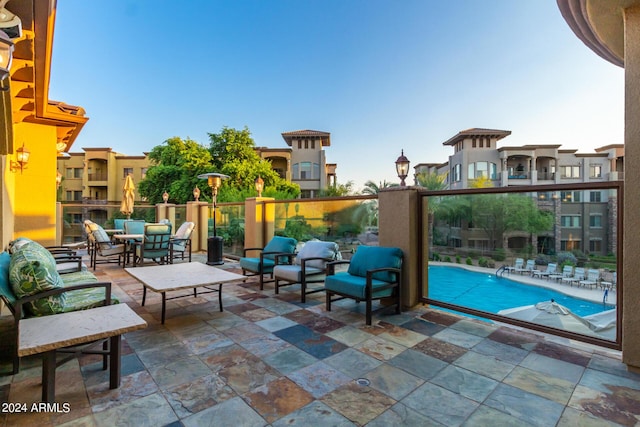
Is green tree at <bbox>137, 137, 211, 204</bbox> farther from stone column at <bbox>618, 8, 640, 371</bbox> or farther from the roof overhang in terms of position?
stone column at <bbox>618, 8, 640, 371</bbox>

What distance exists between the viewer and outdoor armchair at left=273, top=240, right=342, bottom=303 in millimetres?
4207

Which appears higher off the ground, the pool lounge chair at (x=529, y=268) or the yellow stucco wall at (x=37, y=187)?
the yellow stucco wall at (x=37, y=187)

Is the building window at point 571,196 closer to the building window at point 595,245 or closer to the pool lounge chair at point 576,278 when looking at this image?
the building window at point 595,245

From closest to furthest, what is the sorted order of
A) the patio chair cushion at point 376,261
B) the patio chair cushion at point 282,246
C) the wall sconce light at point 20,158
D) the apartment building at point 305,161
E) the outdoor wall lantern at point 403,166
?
1. the patio chair cushion at point 376,261
2. the outdoor wall lantern at point 403,166
3. the patio chair cushion at point 282,246
4. the wall sconce light at point 20,158
5. the apartment building at point 305,161

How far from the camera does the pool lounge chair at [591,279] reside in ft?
9.80

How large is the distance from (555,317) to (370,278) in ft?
6.97

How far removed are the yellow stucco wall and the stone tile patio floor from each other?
17.4 feet

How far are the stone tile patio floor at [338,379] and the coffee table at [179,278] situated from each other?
1.35ft

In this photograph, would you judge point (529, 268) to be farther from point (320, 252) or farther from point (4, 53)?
point (4, 53)

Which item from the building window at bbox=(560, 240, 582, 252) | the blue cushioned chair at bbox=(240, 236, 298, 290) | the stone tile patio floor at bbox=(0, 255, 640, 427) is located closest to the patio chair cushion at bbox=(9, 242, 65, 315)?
the stone tile patio floor at bbox=(0, 255, 640, 427)

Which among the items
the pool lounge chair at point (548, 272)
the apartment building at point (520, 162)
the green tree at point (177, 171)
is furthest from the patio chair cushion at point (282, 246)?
the apartment building at point (520, 162)

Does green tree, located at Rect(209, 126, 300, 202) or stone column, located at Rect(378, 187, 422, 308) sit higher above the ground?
green tree, located at Rect(209, 126, 300, 202)

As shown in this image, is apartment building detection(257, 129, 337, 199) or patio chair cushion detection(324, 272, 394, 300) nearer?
patio chair cushion detection(324, 272, 394, 300)

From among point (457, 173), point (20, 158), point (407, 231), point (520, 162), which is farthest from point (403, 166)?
point (520, 162)
